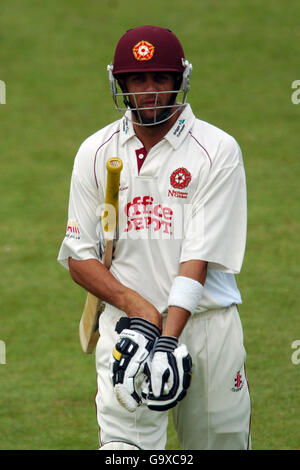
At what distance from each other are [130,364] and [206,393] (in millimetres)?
490

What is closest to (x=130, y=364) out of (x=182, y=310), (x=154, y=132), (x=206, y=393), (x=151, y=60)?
(x=182, y=310)

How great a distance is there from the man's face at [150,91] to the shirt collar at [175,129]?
0.28 ft

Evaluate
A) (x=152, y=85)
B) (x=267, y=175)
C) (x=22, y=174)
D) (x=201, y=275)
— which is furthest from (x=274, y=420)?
(x=22, y=174)

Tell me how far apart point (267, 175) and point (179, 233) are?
534 cm

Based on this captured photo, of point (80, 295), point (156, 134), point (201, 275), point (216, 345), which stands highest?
point (156, 134)

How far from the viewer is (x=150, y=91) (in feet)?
12.4

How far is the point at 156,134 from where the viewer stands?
393cm

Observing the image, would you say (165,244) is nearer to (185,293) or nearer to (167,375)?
(185,293)

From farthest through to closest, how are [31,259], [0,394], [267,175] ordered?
[267,175] < [31,259] < [0,394]

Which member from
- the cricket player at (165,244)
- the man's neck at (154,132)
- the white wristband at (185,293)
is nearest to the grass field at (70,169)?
the cricket player at (165,244)

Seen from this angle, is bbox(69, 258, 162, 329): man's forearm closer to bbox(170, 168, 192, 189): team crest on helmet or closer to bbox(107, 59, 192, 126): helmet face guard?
bbox(170, 168, 192, 189): team crest on helmet
